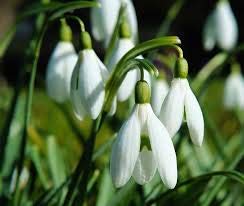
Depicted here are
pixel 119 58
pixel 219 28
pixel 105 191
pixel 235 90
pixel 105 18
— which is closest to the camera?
pixel 119 58

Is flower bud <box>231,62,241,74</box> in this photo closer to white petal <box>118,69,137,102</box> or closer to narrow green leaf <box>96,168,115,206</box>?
narrow green leaf <box>96,168,115,206</box>

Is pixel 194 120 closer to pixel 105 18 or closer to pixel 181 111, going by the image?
pixel 181 111

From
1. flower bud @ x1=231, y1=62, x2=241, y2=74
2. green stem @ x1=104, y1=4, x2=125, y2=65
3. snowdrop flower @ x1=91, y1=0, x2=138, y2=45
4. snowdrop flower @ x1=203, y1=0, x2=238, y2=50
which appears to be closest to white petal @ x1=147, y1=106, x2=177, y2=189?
green stem @ x1=104, y1=4, x2=125, y2=65

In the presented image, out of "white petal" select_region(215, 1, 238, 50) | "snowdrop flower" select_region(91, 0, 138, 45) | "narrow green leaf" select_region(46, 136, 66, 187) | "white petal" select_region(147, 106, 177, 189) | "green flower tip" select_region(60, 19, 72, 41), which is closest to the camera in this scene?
"white petal" select_region(147, 106, 177, 189)

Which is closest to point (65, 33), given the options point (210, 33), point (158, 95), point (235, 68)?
point (158, 95)

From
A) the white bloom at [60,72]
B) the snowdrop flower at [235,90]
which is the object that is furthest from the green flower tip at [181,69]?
the snowdrop flower at [235,90]

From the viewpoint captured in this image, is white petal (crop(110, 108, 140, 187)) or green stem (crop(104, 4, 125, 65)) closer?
white petal (crop(110, 108, 140, 187))

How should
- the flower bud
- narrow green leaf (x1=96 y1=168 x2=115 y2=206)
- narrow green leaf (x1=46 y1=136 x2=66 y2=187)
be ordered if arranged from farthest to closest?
the flower bud, narrow green leaf (x1=46 y1=136 x2=66 y2=187), narrow green leaf (x1=96 y1=168 x2=115 y2=206)

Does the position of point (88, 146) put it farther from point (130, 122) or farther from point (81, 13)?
point (81, 13)

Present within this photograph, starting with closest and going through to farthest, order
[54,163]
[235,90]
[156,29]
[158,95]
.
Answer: [158,95]
[54,163]
[235,90]
[156,29]
